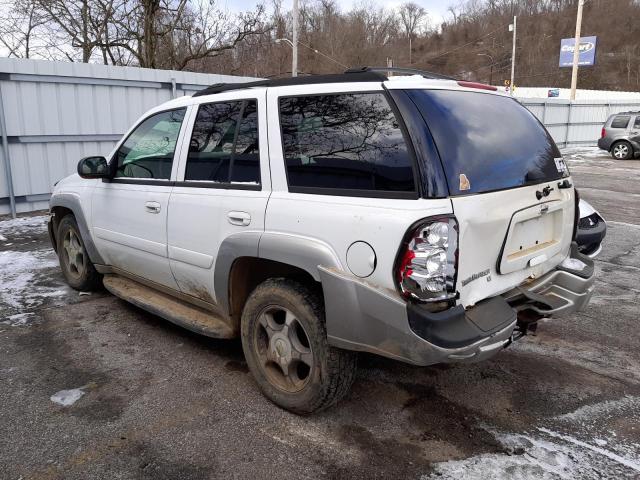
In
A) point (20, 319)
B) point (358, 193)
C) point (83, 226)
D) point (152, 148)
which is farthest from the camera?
point (83, 226)

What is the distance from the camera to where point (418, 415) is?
305cm

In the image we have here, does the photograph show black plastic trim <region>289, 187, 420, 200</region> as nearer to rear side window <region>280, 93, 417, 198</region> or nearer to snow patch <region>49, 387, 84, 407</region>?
rear side window <region>280, 93, 417, 198</region>

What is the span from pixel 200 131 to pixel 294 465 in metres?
2.23

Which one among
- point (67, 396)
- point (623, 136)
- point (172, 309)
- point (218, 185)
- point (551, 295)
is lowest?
point (67, 396)

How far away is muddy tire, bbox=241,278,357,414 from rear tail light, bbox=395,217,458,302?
0.58 m

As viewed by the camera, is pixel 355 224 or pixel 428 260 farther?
pixel 355 224

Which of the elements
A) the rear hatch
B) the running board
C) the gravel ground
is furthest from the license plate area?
the running board

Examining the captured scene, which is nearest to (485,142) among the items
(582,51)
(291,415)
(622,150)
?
(291,415)

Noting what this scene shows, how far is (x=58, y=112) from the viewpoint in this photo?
9258 mm

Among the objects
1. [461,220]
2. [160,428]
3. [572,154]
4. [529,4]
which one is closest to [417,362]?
[461,220]

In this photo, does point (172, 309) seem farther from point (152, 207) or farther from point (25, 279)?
point (25, 279)

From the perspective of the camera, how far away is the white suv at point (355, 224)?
97.0 inches

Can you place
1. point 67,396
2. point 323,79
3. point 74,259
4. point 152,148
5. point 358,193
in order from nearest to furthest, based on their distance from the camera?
point 358,193, point 323,79, point 67,396, point 152,148, point 74,259

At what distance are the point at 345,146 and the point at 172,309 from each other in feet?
6.30
